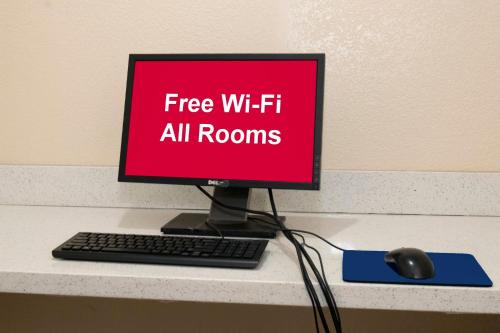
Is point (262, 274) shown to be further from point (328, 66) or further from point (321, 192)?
point (328, 66)

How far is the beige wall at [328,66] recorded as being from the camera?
1.29 metres

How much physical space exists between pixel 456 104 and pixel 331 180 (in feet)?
1.24

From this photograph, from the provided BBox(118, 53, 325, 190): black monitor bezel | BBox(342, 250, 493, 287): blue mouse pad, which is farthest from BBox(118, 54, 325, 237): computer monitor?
BBox(342, 250, 493, 287): blue mouse pad

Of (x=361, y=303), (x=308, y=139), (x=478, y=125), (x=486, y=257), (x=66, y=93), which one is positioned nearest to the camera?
(x=361, y=303)

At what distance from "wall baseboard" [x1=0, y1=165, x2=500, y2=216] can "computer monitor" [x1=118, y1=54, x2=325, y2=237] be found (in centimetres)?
19

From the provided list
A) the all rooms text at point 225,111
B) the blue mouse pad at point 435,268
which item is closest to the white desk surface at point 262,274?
the blue mouse pad at point 435,268

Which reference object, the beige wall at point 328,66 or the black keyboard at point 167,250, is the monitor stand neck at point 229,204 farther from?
the beige wall at point 328,66

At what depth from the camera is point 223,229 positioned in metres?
1.11

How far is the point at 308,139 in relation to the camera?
3.73 ft

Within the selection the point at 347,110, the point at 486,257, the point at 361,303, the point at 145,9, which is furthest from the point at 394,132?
the point at 145,9

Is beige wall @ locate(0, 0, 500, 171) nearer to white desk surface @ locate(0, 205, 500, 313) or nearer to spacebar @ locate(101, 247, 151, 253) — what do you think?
white desk surface @ locate(0, 205, 500, 313)

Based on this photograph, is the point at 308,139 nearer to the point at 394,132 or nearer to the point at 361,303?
the point at 394,132

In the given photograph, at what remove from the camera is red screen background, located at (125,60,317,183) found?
3.76 ft

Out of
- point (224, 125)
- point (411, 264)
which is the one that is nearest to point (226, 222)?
point (224, 125)
